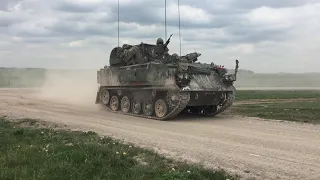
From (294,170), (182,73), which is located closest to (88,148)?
(294,170)

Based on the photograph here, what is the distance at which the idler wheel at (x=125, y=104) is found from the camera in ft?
70.2

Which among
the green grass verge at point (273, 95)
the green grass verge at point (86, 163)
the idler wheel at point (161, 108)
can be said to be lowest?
the green grass verge at point (86, 163)

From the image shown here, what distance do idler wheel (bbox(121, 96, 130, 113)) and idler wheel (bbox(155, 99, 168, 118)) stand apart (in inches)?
105

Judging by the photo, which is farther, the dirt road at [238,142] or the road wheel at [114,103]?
the road wheel at [114,103]

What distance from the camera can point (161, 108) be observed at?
1884cm

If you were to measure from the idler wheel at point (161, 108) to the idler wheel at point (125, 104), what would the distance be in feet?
8.76

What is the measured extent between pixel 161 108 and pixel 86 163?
10.7 meters

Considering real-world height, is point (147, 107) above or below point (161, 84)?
below

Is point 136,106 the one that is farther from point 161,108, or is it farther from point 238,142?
point 238,142

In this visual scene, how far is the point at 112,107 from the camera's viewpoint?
2283 cm

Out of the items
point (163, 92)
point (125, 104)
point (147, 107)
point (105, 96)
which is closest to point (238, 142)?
point (163, 92)

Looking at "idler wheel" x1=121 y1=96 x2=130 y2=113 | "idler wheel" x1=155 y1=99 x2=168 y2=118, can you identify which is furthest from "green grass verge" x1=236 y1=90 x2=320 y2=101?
"idler wheel" x1=155 y1=99 x2=168 y2=118

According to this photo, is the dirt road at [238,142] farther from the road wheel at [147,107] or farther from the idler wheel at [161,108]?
the road wheel at [147,107]

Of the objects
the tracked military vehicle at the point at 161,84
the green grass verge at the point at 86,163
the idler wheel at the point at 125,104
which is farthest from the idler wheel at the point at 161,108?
the green grass verge at the point at 86,163
